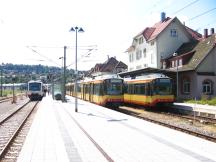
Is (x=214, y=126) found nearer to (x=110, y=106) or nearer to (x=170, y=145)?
(x=170, y=145)

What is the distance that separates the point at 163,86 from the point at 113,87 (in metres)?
4.57

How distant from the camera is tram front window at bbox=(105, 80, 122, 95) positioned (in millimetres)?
35125

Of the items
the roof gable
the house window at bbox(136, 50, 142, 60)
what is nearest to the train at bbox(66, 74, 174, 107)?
the roof gable

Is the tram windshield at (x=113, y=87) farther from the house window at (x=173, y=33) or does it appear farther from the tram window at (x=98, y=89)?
the house window at (x=173, y=33)

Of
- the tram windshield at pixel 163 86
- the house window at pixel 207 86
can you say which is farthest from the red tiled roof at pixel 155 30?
the tram windshield at pixel 163 86

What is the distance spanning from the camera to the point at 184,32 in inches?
2512

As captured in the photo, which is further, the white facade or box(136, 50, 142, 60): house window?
box(136, 50, 142, 60): house window

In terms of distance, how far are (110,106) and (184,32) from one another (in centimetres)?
3164

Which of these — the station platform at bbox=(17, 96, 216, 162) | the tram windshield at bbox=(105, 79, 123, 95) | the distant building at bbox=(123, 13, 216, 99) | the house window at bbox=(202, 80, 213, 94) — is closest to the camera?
the station platform at bbox=(17, 96, 216, 162)

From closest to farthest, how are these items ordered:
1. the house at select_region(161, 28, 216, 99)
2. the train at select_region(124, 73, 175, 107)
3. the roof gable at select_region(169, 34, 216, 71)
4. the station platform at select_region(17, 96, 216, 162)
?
the station platform at select_region(17, 96, 216, 162)
the train at select_region(124, 73, 175, 107)
the house at select_region(161, 28, 216, 99)
the roof gable at select_region(169, 34, 216, 71)

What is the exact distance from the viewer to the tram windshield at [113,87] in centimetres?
3512

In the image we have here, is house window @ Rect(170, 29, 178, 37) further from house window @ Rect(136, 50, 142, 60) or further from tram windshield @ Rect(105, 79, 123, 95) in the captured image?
tram windshield @ Rect(105, 79, 123, 95)

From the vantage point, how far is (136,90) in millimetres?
36219

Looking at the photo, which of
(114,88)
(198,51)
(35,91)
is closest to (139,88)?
(114,88)
